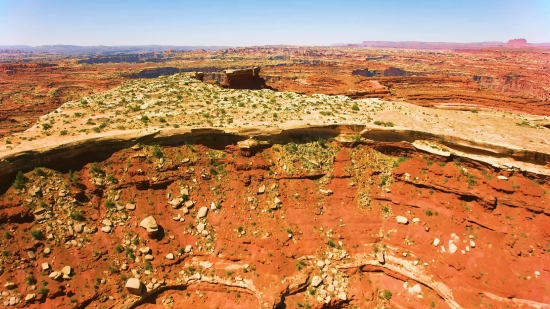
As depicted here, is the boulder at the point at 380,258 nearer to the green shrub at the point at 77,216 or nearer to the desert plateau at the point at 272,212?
the desert plateau at the point at 272,212

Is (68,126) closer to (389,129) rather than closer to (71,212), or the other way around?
(71,212)

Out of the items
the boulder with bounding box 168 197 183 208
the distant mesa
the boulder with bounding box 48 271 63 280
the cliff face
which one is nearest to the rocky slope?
the boulder with bounding box 48 271 63 280

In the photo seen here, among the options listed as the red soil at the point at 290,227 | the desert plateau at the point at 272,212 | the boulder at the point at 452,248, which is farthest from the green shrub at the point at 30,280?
the boulder at the point at 452,248

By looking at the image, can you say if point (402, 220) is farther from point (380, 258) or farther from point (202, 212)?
point (202, 212)

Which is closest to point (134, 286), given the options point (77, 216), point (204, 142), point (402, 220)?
point (77, 216)

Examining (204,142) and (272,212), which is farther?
(204,142)

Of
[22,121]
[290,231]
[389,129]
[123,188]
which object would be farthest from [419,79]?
[22,121]
